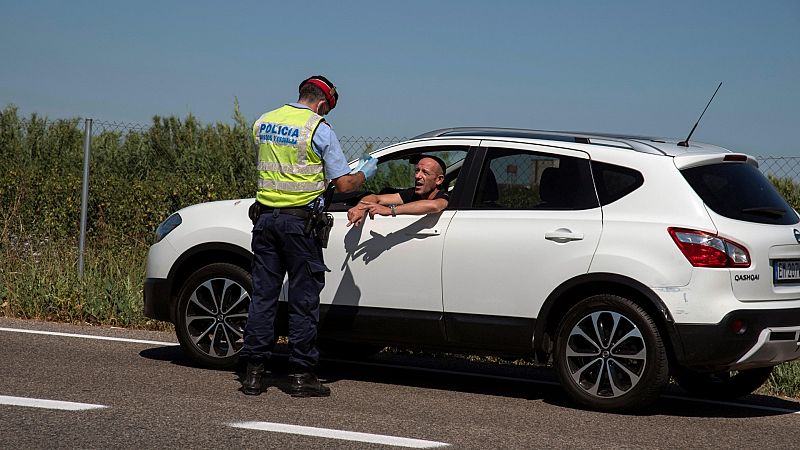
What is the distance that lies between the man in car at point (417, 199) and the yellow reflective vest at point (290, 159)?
451mm

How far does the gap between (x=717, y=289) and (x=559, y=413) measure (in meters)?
1.19

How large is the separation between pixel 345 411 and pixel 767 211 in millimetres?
2828

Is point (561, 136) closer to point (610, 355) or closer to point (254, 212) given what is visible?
point (610, 355)

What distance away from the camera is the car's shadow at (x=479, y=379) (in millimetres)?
8273

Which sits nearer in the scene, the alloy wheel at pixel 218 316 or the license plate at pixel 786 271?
the license plate at pixel 786 271

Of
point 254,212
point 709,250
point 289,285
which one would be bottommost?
point 289,285

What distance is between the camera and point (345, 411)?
7.44m

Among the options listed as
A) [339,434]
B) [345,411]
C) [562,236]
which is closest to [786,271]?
[562,236]

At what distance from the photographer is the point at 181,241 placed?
9.20 metres

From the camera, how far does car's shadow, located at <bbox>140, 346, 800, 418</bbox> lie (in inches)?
326

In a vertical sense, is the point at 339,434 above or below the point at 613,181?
below

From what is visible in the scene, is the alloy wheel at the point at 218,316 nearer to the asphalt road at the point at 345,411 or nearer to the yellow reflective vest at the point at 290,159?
the asphalt road at the point at 345,411

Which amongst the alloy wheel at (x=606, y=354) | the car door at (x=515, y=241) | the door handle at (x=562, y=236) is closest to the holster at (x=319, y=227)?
the car door at (x=515, y=241)

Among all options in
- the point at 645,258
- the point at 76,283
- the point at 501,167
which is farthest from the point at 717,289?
the point at 76,283
